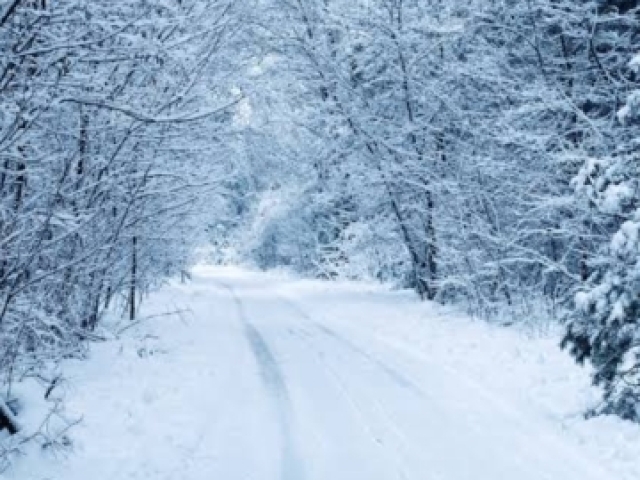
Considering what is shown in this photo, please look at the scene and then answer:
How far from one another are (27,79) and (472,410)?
250 inches

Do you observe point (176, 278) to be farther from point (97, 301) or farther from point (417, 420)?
point (417, 420)

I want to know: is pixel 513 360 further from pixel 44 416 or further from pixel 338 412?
pixel 44 416

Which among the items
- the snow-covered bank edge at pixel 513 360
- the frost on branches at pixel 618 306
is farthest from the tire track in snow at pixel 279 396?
the frost on branches at pixel 618 306

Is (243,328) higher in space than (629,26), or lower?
lower

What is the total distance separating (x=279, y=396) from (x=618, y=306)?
457cm

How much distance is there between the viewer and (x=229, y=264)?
8481 cm

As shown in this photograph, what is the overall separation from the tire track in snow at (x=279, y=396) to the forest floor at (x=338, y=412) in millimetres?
27

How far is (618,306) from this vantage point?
744 cm

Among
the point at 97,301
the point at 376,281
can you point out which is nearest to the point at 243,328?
the point at 97,301

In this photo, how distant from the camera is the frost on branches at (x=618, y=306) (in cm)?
750

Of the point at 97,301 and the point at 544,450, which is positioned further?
the point at 97,301

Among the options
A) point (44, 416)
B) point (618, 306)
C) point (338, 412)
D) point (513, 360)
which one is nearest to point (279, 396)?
point (338, 412)

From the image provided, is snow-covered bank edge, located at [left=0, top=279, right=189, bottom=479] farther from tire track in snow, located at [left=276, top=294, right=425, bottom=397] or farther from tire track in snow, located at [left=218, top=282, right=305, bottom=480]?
tire track in snow, located at [left=276, top=294, right=425, bottom=397]

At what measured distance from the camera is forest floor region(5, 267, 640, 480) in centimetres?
662
